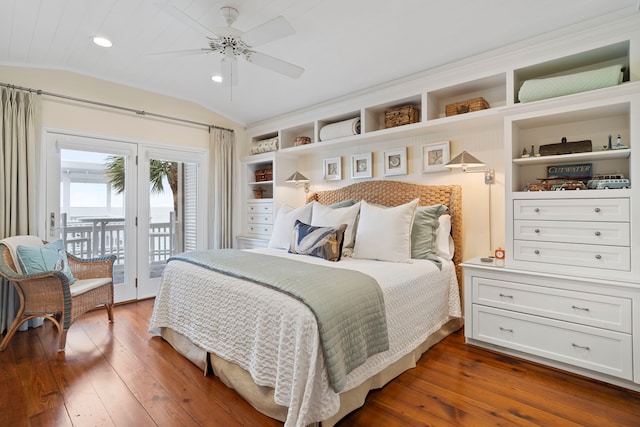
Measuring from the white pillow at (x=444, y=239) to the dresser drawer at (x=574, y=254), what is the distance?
0.59 meters

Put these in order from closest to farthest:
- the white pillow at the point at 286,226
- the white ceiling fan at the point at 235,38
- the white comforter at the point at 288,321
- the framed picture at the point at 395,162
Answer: the white comforter at the point at 288,321 → the white ceiling fan at the point at 235,38 → the white pillow at the point at 286,226 → the framed picture at the point at 395,162

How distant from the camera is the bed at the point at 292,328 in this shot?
1485 mm

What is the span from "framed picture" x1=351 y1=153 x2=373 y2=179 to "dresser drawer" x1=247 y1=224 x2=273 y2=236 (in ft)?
4.71

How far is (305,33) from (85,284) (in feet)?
9.58

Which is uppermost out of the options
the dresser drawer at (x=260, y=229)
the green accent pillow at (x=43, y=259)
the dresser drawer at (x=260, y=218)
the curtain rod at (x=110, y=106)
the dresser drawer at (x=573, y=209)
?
the curtain rod at (x=110, y=106)

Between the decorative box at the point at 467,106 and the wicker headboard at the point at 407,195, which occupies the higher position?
the decorative box at the point at 467,106

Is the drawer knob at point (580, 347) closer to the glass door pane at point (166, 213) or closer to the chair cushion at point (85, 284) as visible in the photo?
the chair cushion at point (85, 284)

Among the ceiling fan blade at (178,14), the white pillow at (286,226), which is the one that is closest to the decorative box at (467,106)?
the white pillow at (286,226)

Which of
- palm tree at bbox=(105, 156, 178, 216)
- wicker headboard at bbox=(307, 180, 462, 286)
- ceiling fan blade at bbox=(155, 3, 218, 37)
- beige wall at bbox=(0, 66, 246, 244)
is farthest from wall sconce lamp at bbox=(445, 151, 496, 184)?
palm tree at bbox=(105, 156, 178, 216)

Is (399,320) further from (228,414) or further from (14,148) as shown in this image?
(14,148)

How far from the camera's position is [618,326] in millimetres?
1989

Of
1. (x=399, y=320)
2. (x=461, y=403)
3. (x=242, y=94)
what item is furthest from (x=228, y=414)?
(x=242, y=94)

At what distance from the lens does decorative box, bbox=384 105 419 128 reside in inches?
126

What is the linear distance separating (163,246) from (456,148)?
373cm
